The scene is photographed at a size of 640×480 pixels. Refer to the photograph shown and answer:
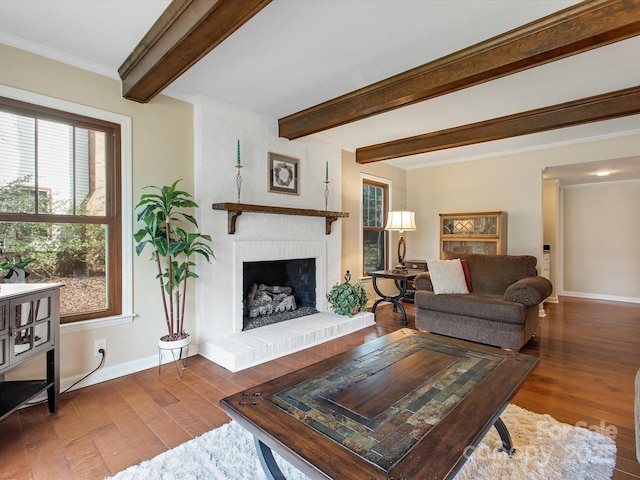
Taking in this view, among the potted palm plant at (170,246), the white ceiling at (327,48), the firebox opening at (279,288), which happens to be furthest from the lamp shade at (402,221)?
the potted palm plant at (170,246)

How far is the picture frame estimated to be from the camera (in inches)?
152

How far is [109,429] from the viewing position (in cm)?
203

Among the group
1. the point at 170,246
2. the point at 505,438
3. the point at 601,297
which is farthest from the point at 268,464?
the point at 601,297

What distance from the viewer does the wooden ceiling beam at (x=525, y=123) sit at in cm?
307

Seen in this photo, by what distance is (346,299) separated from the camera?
4.17 m

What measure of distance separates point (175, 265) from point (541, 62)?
10.2 ft

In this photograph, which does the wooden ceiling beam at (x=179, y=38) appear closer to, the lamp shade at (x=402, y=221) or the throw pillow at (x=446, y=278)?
the throw pillow at (x=446, y=278)

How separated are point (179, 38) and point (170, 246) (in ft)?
4.98

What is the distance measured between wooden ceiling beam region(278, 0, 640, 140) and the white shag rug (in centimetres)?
227

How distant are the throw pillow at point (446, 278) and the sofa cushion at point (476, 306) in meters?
0.10

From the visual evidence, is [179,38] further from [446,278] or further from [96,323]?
[446,278]

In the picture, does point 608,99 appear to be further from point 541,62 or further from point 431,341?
point 431,341

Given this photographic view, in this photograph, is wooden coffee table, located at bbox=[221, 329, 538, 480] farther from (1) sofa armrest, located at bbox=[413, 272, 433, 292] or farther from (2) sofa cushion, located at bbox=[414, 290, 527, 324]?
(1) sofa armrest, located at bbox=[413, 272, 433, 292]

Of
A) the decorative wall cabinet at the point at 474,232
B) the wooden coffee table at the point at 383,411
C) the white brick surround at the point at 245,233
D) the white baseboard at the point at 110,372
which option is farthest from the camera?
the decorative wall cabinet at the point at 474,232
